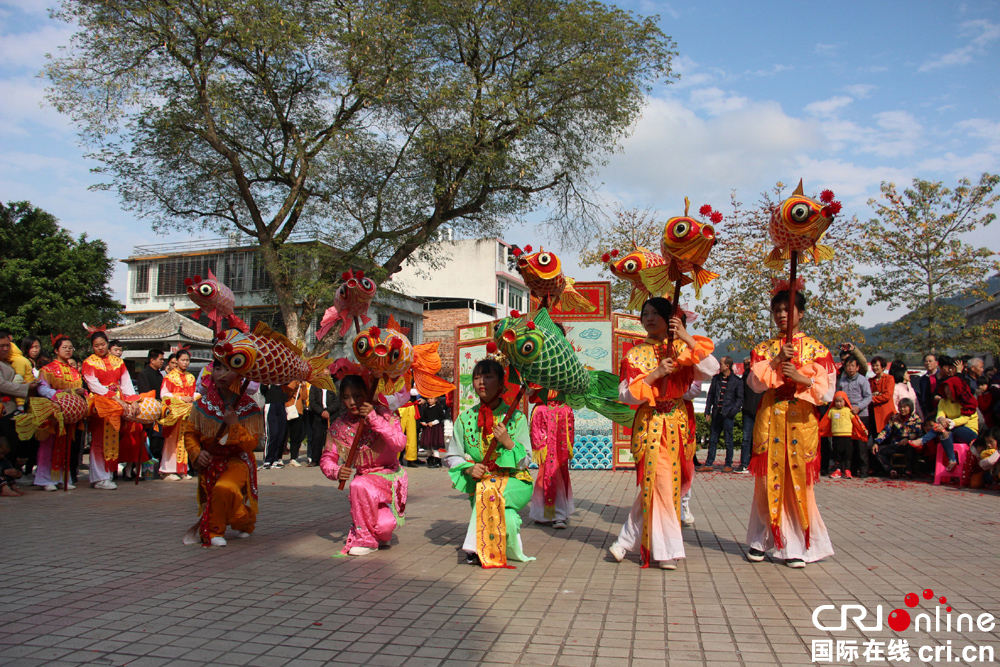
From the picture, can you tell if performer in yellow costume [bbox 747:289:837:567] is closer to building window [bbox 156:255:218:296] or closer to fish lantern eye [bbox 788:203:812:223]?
fish lantern eye [bbox 788:203:812:223]

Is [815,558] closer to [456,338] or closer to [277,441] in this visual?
[456,338]

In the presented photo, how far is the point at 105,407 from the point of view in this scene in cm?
879

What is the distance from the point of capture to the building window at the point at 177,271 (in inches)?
1398

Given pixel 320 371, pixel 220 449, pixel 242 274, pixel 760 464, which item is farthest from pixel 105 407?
pixel 242 274

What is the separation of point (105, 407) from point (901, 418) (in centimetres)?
1108

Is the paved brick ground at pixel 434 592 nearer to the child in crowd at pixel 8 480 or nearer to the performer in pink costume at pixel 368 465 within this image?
the performer in pink costume at pixel 368 465

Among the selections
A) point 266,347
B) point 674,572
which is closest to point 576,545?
point 674,572

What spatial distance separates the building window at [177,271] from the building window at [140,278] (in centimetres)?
90

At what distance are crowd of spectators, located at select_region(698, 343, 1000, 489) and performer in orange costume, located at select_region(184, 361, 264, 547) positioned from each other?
6885mm

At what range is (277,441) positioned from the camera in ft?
39.3

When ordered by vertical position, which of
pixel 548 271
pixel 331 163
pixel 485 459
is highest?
pixel 331 163

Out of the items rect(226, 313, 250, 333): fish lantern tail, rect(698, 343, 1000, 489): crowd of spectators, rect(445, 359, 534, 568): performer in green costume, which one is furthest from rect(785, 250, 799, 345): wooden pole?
rect(698, 343, 1000, 489): crowd of spectators

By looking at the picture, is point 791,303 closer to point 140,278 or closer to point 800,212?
point 800,212

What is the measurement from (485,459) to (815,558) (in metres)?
2.46
